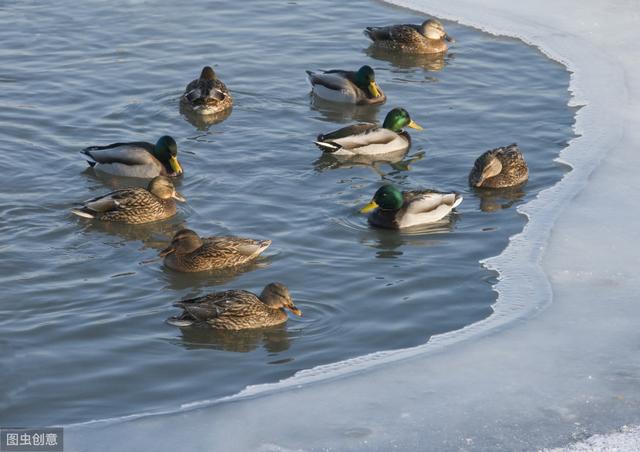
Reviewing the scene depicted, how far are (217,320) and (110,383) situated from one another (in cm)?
116

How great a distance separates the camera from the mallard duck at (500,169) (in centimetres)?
1256

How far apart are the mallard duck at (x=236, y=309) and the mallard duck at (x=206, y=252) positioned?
3.43 ft

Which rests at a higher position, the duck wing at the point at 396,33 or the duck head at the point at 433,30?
the duck head at the point at 433,30

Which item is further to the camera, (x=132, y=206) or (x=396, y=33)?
(x=396, y=33)

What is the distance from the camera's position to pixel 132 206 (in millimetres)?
11836

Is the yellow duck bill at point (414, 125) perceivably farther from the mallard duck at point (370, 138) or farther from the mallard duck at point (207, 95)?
the mallard duck at point (207, 95)

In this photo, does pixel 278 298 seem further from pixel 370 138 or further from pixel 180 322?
pixel 370 138

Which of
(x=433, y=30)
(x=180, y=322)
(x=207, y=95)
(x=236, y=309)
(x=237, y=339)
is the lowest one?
(x=237, y=339)

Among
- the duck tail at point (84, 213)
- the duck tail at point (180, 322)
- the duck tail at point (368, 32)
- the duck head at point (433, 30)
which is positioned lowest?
the duck tail at point (84, 213)

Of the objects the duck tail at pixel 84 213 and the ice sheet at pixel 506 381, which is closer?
the ice sheet at pixel 506 381

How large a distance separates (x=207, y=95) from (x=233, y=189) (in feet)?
8.02

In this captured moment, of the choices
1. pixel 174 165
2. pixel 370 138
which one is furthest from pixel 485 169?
pixel 174 165

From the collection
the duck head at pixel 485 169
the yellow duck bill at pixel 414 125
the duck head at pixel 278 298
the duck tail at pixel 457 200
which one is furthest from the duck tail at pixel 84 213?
the yellow duck bill at pixel 414 125

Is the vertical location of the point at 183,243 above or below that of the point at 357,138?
below
